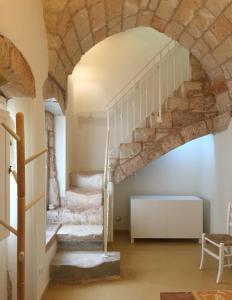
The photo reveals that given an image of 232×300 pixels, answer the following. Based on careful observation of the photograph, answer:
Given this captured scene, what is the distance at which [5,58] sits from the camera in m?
2.24

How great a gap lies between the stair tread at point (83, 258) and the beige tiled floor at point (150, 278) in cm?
22

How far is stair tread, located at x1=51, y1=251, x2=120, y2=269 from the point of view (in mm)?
3838

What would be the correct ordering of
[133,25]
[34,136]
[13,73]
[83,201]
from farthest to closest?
1. [83,201]
2. [133,25]
3. [34,136]
4. [13,73]

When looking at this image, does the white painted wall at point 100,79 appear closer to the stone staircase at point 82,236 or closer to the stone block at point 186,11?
the stone staircase at point 82,236

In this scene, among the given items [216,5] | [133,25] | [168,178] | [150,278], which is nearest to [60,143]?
[133,25]

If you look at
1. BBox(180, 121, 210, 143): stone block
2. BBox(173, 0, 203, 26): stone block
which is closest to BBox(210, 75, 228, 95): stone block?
BBox(180, 121, 210, 143): stone block

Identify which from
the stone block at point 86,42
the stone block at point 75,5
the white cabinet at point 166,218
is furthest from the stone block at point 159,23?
the white cabinet at point 166,218

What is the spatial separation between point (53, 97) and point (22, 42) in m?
1.14

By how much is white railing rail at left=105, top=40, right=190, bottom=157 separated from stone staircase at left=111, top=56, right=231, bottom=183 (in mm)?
744

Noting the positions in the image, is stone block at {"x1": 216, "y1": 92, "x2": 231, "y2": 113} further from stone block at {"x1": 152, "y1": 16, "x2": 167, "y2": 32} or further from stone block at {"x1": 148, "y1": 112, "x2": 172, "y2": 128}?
stone block at {"x1": 152, "y1": 16, "x2": 167, "y2": 32}

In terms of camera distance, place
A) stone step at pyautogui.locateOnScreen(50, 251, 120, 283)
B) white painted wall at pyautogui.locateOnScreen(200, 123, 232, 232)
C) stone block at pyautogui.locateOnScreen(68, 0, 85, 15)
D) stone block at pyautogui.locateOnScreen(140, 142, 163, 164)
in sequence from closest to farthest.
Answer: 1. stone block at pyautogui.locateOnScreen(68, 0, 85, 15)
2. stone step at pyautogui.locateOnScreen(50, 251, 120, 283)
3. white painted wall at pyautogui.locateOnScreen(200, 123, 232, 232)
4. stone block at pyautogui.locateOnScreen(140, 142, 163, 164)

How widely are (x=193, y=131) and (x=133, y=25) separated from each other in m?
1.87

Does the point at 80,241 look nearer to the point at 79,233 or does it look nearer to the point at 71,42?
the point at 79,233

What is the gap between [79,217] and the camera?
4863 mm
